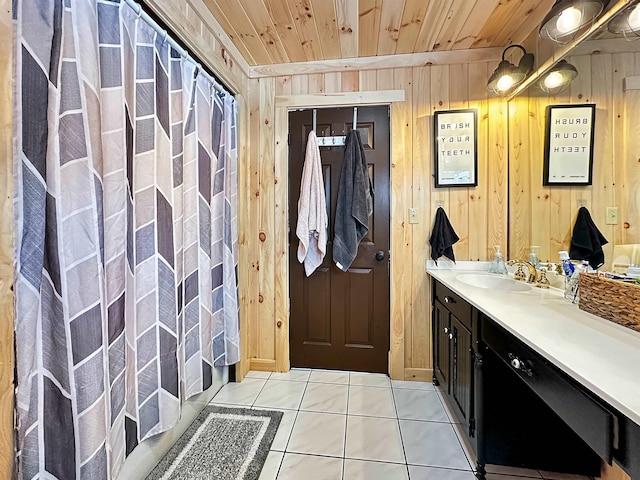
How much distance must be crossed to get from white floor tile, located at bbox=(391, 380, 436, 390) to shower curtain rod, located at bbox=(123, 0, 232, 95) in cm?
237

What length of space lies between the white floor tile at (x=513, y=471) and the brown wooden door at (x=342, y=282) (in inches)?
37.3

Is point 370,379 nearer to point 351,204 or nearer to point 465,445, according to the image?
point 465,445

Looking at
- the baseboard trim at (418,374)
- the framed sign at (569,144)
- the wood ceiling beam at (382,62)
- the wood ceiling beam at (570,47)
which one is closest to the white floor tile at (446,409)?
the baseboard trim at (418,374)

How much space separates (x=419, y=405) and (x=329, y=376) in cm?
67

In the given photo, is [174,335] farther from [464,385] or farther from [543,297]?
[543,297]

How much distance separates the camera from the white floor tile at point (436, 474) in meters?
1.36

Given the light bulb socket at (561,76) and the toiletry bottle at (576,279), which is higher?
the light bulb socket at (561,76)

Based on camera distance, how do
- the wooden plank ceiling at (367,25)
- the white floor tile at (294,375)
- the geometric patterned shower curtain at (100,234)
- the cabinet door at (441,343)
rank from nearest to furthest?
the geometric patterned shower curtain at (100,234), the wooden plank ceiling at (367,25), the cabinet door at (441,343), the white floor tile at (294,375)

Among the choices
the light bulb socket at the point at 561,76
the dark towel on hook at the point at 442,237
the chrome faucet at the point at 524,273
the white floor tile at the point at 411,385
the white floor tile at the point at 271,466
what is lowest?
the white floor tile at the point at 411,385

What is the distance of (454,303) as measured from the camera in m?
1.70

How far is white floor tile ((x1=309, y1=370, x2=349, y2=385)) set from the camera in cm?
222

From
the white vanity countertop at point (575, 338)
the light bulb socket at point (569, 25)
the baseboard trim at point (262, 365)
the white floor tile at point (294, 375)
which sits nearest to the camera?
the white vanity countertop at point (575, 338)

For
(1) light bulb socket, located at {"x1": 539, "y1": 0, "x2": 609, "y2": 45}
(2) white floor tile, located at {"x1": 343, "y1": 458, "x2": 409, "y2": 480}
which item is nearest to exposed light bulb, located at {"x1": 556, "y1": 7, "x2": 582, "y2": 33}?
(1) light bulb socket, located at {"x1": 539, "y1": 0, "x2": 609, "y2": 45}

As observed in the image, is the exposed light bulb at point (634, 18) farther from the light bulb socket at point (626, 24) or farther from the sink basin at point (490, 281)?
the sink basin at point (490, 281)
